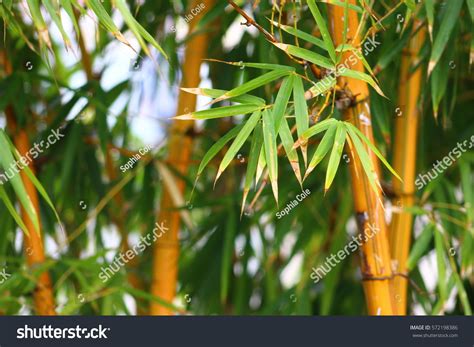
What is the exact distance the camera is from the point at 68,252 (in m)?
1.68

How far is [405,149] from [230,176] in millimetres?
542

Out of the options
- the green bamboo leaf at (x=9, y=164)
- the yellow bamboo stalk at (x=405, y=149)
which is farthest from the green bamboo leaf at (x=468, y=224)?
the green bamboo leaf at (x=9, y=164)

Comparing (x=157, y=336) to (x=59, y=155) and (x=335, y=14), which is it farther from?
(x=335, y=14)

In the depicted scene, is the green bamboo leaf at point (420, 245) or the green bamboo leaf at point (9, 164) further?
the green bamboo leaf at point (420, 245)

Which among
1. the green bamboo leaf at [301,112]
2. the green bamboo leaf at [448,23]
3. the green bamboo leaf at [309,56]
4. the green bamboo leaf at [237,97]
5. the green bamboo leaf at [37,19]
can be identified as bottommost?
the green bamboo leaf at [301,112]

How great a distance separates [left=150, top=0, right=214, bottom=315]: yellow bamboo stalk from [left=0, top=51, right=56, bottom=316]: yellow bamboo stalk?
0.22 m

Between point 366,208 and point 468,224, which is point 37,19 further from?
point 468,224

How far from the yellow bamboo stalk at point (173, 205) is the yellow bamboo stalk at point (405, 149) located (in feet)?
1.30

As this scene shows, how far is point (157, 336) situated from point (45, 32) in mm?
603

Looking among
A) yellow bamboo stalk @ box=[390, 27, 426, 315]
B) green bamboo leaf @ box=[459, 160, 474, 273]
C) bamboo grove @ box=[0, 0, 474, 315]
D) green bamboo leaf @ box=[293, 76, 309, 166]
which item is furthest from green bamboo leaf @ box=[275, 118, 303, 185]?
green bamboo leaf @ box=[459, 160, 474, 273]

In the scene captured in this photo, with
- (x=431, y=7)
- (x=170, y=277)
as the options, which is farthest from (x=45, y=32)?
(x=170, y=277)

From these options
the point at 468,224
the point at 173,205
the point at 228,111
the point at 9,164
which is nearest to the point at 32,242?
the point at 173,205

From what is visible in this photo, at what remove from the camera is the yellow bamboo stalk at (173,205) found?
4.84 feet

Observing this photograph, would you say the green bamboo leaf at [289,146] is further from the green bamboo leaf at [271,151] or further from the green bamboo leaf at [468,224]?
the green bamboo leaf at [468,224]
